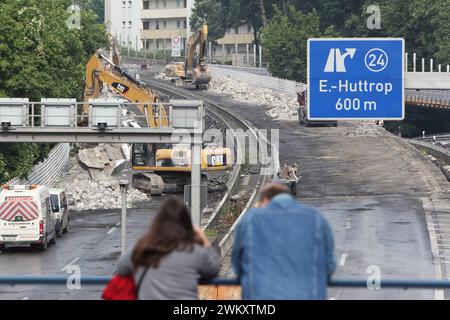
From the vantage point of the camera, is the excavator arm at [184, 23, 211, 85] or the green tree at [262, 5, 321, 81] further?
the green tree at [262, 5, 321, 81]

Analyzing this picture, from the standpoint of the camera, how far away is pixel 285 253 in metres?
9.09

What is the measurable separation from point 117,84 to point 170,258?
56.5 meters

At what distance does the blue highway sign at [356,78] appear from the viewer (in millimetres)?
26688

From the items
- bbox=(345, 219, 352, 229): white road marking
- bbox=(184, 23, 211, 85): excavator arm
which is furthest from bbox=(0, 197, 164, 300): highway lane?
bbox=(184, 23, 211, 85): excavator arm

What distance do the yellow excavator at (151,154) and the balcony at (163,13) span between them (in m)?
131

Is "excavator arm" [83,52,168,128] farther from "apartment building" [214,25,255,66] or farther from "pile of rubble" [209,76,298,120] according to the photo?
"apartment building" [214,25,255,66]

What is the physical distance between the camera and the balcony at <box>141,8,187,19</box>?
19675cm

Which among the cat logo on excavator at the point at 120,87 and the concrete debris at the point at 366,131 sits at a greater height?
the cat logo on excavator at the point at 120,87

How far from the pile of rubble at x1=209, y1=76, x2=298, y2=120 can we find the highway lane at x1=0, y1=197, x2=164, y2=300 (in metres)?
39.7

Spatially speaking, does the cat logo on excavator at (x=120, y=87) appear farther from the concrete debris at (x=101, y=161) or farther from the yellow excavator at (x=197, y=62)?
the yellow excavator at (x=197, y=62)

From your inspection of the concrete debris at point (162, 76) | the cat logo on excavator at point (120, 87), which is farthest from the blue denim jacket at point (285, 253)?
the concrete debris at point (162, 76)

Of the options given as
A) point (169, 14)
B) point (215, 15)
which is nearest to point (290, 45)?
point (215, 15)

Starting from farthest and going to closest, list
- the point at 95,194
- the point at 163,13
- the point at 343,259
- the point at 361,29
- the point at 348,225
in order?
1. the point at 163,13
2. the point at 361,29
3. the point at 95,194
4. the point at 348,225
5. the point at 343,259

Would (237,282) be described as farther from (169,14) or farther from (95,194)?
(169,14)
